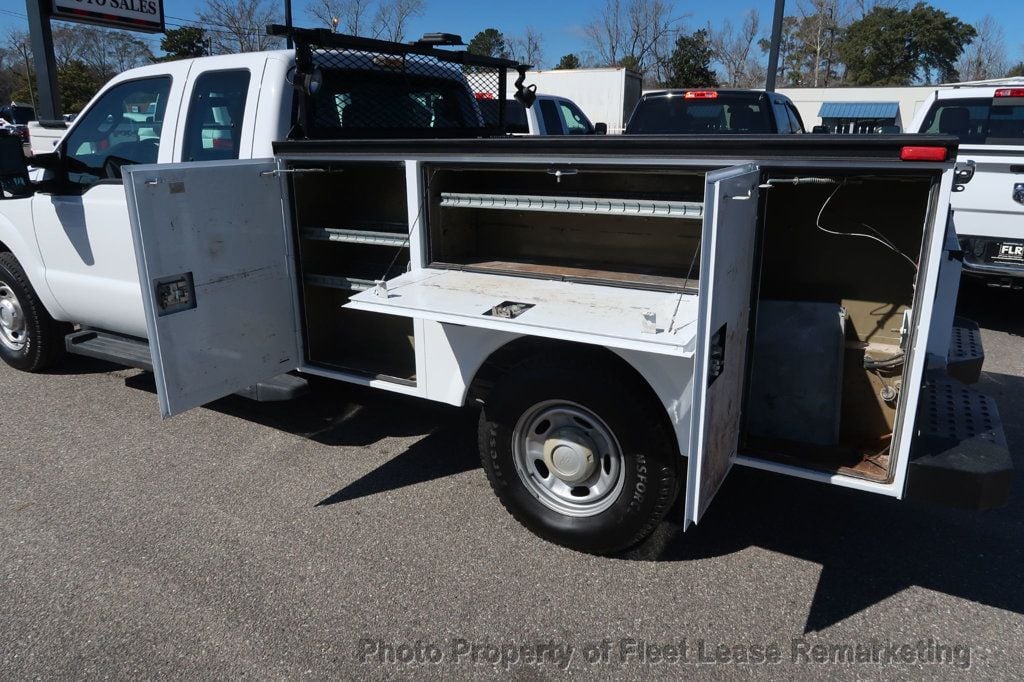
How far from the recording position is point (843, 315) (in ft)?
11.0

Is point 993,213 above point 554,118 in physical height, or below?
below

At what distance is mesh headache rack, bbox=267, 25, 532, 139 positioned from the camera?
416 centimetres

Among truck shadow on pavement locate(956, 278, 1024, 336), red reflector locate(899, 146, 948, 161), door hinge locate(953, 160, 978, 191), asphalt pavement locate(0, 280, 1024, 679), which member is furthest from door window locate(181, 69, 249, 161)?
truck shadow on pavement locate(956, 278, 1024, 336)

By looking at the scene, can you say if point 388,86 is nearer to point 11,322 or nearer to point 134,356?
point 134,356

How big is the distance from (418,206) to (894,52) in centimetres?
5497

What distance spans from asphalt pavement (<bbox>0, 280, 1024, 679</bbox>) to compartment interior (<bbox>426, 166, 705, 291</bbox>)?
3.88 ft

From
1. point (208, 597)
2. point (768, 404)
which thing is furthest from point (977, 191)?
point (208, 597)

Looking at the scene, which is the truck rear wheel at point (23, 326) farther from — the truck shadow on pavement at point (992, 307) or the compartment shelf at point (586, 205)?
the truck shadow on pavement at point (992, 307)

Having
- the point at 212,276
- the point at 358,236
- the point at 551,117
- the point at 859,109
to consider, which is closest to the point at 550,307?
the point at 358,236

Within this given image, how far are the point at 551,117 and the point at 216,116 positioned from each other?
8.21m

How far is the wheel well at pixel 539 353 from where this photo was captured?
3172 millimetres

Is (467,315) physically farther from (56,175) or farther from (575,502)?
(56,175)

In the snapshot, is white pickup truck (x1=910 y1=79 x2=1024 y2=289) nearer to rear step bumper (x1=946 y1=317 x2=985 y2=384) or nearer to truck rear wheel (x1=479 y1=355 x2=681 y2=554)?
rear step bumper (x1=946 y1=317 x2=985 y2=384)

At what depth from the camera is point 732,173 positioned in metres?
2.59
